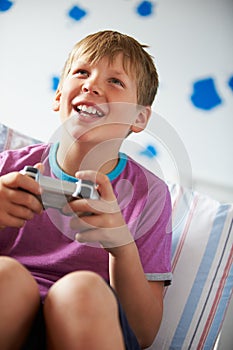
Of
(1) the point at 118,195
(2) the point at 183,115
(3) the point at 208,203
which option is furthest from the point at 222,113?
(1) the point at 118,195

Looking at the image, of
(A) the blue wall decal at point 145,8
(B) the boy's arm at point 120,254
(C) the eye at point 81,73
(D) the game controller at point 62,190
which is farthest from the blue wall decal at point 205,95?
(D) the game controller at point 62,190

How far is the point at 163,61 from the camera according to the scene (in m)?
1.53

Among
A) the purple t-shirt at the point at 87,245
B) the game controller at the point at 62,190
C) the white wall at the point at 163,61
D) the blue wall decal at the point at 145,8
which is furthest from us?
the blue wall decal at the point at 145,8

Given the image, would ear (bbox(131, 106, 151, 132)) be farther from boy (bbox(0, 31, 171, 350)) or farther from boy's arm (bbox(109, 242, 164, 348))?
boy's arm (bbox(109, 242, 164, 348))

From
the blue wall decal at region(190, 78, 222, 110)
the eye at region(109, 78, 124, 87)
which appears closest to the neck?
the eye at region(109, 78, 124, 87)

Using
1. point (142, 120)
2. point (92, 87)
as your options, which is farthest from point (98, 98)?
point (142, 120)

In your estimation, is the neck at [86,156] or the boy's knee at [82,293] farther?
the neck at [86,156]

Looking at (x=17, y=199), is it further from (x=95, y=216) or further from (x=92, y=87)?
(x=92, y=87)

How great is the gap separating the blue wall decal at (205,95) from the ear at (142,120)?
54 centimetres

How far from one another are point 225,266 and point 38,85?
0.88 meters

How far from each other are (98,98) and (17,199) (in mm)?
266

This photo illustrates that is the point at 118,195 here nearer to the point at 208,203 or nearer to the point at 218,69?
the point at 208,203

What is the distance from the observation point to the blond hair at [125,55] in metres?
0.92

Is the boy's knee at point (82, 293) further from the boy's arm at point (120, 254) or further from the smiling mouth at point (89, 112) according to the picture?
the smiling mouth at point (89, 112)
